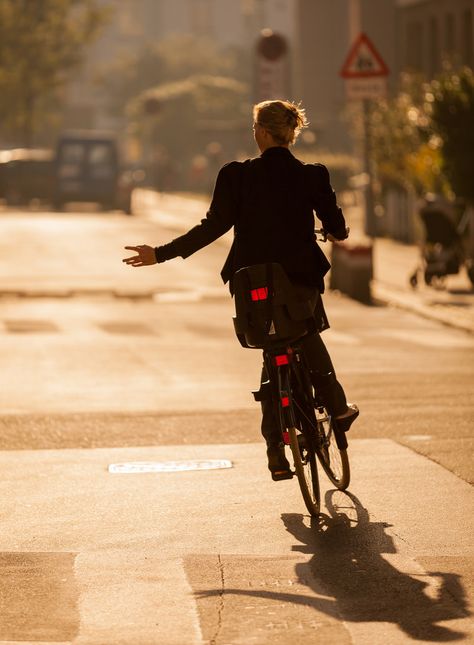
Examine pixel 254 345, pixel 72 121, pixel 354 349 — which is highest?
pixel 254 345

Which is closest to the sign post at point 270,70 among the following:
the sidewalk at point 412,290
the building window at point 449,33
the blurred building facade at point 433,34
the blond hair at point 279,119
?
the sidewalk at point 412,290

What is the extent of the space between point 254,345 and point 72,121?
119 m

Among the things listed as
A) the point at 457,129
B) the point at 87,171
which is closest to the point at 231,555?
the point at 457,129

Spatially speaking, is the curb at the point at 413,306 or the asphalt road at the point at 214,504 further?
the curb at the point at 413,306

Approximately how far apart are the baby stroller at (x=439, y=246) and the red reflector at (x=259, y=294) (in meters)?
14.1

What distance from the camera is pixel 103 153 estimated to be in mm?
Result: 52594

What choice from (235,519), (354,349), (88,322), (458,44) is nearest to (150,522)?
(235,519)

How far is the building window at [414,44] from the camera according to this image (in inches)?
1721

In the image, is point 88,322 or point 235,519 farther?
point 88,322

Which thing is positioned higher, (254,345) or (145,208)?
(254,345)

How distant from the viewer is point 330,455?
28.3ft

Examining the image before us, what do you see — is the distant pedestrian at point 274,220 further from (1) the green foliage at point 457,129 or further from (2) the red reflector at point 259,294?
(1) the green foliage at point 457,129

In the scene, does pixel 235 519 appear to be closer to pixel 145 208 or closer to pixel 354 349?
pixel 354 349

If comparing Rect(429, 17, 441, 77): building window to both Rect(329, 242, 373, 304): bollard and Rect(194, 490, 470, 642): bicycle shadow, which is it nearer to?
Rect(329, 242, 373, 304): bollard
